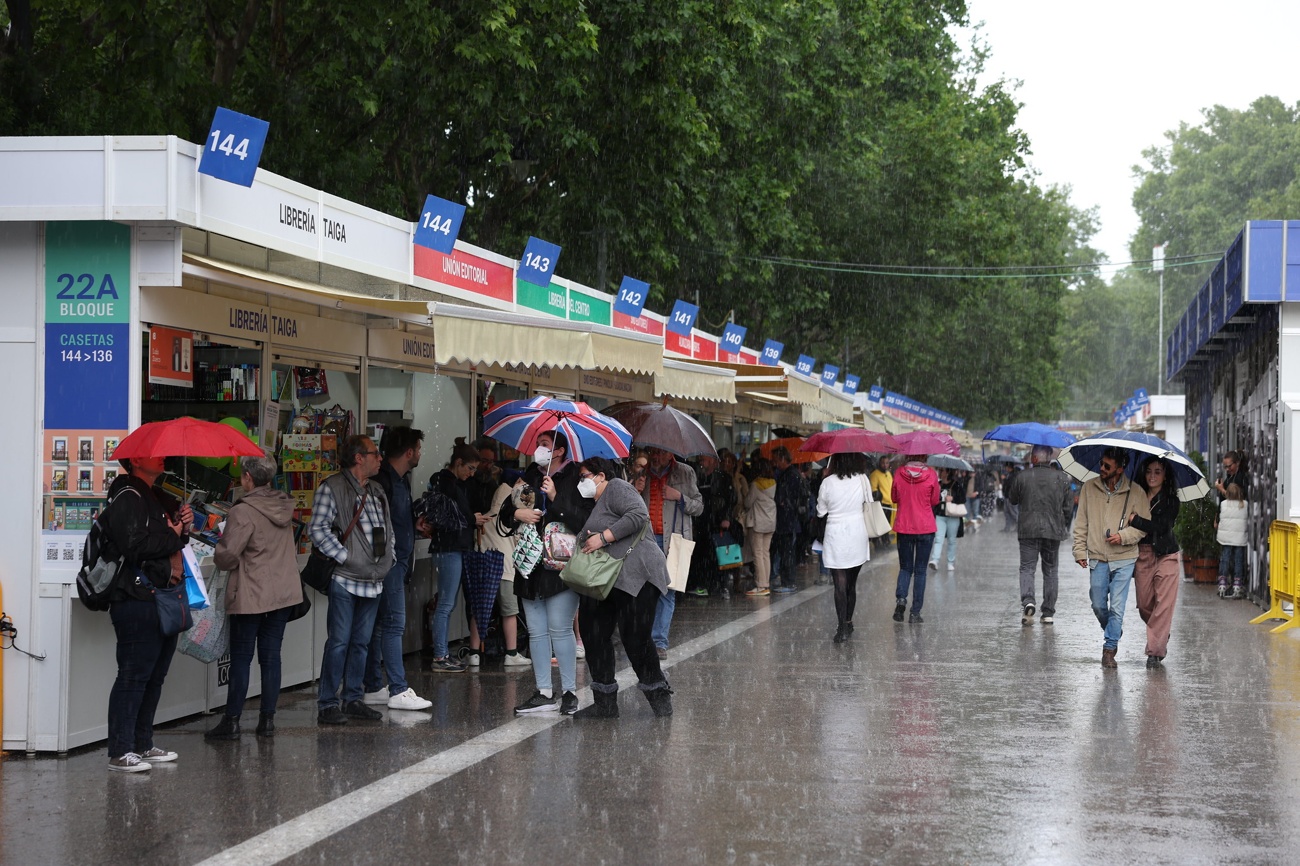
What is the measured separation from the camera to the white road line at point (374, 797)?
20.3 feet

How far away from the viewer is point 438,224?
12.2 meters

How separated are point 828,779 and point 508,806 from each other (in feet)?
5.35

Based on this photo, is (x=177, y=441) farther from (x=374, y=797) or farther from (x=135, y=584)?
(x=374, y=797)

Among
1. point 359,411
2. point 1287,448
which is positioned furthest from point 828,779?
point 1287,448

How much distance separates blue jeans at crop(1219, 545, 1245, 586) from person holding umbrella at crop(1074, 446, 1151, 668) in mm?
7650

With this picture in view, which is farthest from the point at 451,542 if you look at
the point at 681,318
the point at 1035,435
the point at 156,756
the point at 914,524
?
the point at 681,318

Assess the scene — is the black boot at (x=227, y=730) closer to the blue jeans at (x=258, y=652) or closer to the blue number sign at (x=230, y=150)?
the blue jeans at (x=258, y=652)

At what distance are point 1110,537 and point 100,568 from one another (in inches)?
298

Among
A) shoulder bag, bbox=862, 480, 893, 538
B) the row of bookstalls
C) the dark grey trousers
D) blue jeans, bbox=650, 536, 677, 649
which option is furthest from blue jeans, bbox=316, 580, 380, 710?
the dark grey trousers

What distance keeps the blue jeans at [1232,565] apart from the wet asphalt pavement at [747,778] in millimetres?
7362

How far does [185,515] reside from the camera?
26.3ft

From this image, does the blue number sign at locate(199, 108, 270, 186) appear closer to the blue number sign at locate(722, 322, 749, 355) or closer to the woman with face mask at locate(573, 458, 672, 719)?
the woman with face mask at locate(573, 458, 672, 719)

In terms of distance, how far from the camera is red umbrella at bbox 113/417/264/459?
25.6ft

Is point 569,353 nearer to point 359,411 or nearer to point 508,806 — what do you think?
point 359,411
